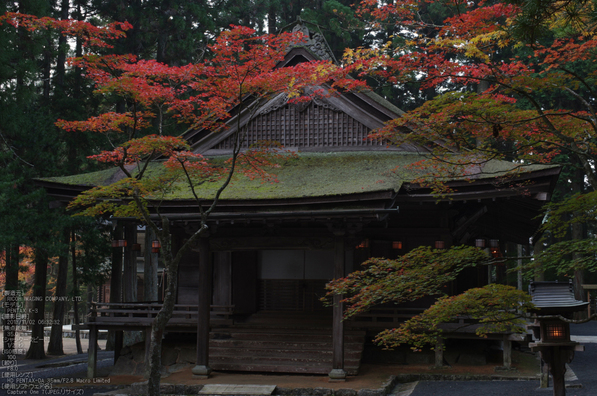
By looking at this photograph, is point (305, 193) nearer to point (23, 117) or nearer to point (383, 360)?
point (383, 360)

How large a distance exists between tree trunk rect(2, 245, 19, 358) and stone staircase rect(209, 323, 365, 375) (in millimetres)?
8601

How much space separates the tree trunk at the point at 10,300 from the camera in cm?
1828

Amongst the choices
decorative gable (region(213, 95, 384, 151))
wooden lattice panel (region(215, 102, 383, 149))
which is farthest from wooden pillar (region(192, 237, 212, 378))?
wooden lattice panel (region(215, 102, 383, 149))

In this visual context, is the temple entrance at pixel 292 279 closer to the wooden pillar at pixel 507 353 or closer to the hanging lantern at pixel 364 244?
the hanging lantern at pixel 364 244

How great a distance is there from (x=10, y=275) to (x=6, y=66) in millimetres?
7906

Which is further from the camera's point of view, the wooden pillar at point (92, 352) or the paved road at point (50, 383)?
the wooden pillar at point (92, 352)

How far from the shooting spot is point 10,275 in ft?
64.5

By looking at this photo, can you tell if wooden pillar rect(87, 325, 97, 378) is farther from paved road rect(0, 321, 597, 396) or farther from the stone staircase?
the stone staircase

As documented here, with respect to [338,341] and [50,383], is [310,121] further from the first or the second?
[50,383]

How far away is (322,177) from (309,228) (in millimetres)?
1345

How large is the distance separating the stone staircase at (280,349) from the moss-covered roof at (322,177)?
138 inches

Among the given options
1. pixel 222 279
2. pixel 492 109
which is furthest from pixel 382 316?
pixel 492 109

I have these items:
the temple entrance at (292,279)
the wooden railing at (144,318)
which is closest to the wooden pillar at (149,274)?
the temple entrance at (292,279)

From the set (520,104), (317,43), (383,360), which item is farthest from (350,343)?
(520,104)
